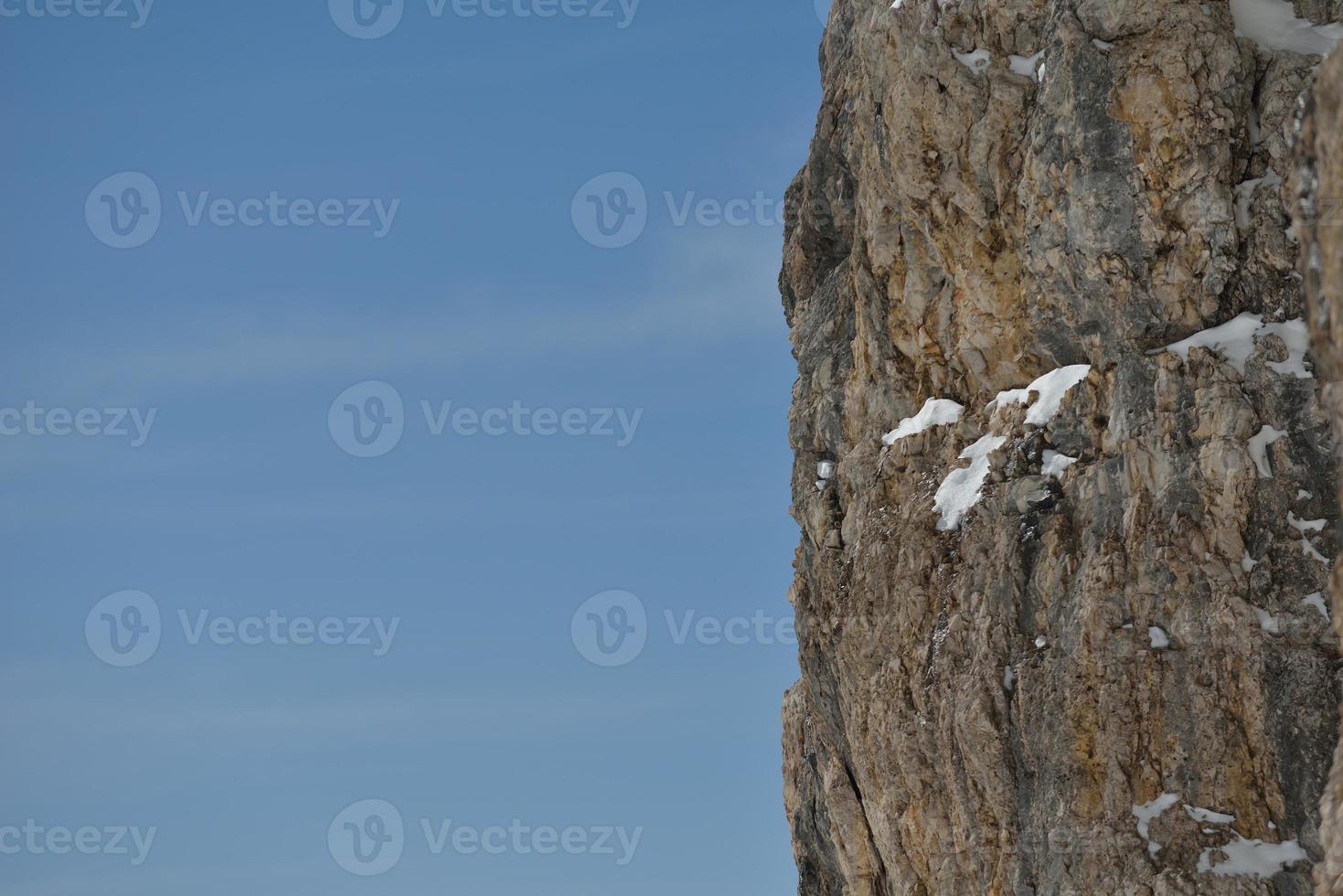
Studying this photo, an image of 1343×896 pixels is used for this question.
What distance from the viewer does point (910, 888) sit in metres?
26.9

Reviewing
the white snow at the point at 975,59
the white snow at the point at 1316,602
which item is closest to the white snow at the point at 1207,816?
the white snow at the point at 1316,602

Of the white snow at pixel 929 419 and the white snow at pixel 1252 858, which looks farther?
the white snow at pixel 929 419

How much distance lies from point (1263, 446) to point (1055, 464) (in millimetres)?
3568

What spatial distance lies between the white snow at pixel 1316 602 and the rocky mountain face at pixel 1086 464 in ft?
0.15

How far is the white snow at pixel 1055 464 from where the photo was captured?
24109mm

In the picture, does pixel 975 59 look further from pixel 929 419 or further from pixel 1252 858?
pixel 1252 858

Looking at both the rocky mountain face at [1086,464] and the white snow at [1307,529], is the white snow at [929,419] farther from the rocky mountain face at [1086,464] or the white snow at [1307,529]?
the white snow at [1307,529]

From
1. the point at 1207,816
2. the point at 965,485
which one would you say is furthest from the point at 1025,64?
the point at 1207,816

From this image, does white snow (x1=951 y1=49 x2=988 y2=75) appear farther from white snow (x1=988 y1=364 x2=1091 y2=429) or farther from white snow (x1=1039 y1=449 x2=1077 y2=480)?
white snow (x1=1039 y1=449 x2=1077 y2=480)

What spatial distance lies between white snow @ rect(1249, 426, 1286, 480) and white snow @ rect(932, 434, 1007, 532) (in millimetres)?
4718

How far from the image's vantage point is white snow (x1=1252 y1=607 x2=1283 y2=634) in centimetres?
2116

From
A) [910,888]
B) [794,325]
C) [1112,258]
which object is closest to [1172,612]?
[1112,258]

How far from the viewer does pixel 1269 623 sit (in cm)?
2120

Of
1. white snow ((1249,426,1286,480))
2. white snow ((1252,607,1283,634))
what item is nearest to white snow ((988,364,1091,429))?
white snow ((1249,426,1286,480))
